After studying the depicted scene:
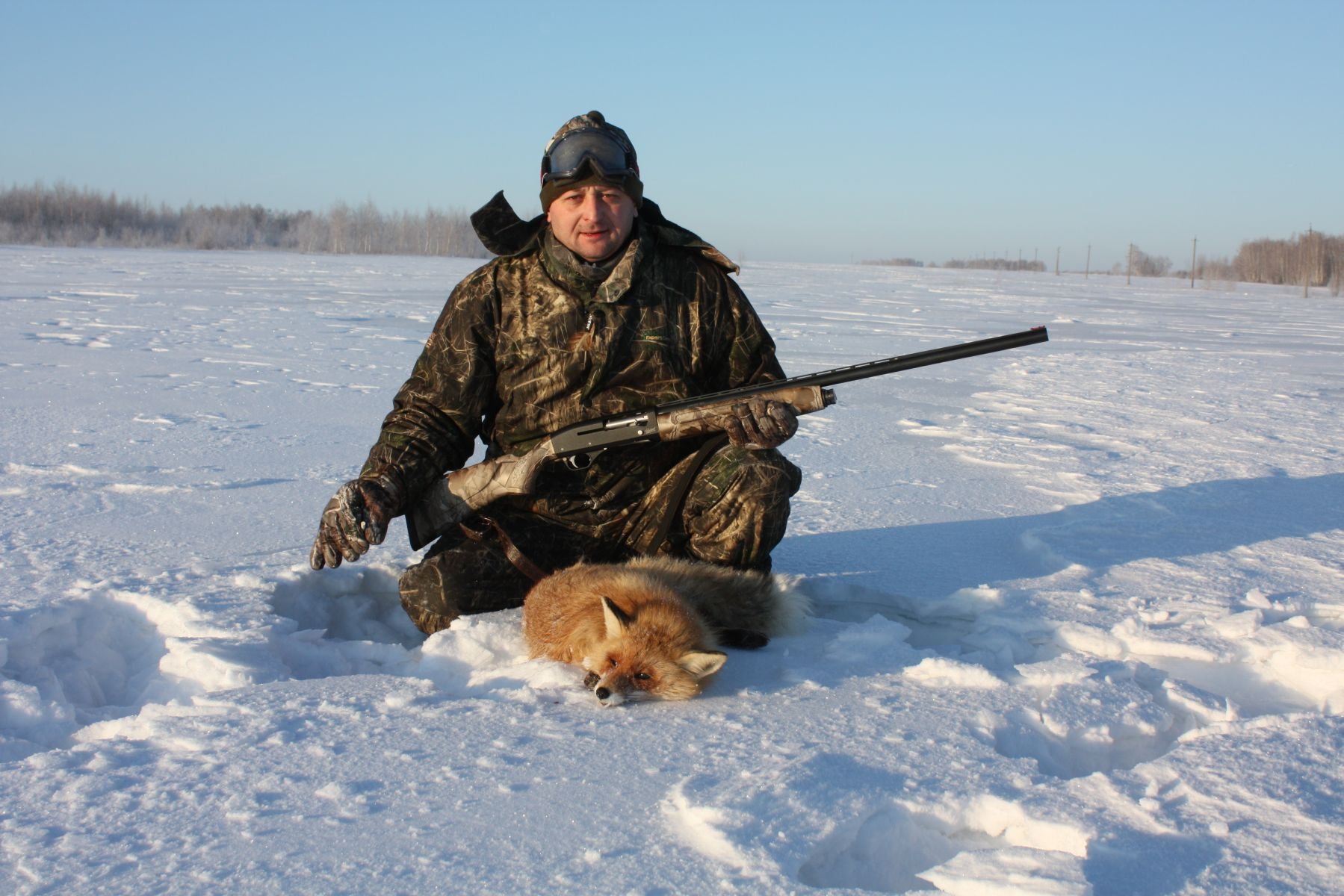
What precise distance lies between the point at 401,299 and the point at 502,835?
64.2ft

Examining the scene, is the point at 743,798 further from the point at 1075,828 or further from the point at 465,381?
the point at 465,381

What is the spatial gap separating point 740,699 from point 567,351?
1582 mm

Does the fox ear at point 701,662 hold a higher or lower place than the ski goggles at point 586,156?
lower

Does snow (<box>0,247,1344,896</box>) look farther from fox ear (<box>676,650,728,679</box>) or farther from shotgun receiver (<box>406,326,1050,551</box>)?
shotgun receiver (<box>406,326,1050,551</box>)

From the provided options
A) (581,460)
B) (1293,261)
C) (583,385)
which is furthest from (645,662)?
(1293,261)

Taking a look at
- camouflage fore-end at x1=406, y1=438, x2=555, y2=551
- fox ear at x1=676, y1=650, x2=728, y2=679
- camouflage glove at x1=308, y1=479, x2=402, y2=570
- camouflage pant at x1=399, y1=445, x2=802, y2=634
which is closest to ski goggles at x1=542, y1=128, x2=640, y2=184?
camouflage fore-end at x1=406, y1=438, x2=555, y2=551

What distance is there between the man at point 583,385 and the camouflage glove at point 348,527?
84 mm

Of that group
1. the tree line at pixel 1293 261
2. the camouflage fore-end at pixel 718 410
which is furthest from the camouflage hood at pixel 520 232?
the tree line at pixel 1293 261

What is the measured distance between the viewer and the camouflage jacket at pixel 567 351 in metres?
3.86

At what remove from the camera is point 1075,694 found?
9.37 ft

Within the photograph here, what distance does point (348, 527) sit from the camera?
346 centimetres

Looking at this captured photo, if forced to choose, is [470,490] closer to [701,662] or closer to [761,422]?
[761,422]

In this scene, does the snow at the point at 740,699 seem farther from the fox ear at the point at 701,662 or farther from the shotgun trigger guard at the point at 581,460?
the shotgun trigger guard at the point at 581,460

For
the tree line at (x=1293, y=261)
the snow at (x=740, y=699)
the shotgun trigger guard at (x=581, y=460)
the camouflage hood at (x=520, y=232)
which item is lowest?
the snow at (x=740, y=699)
